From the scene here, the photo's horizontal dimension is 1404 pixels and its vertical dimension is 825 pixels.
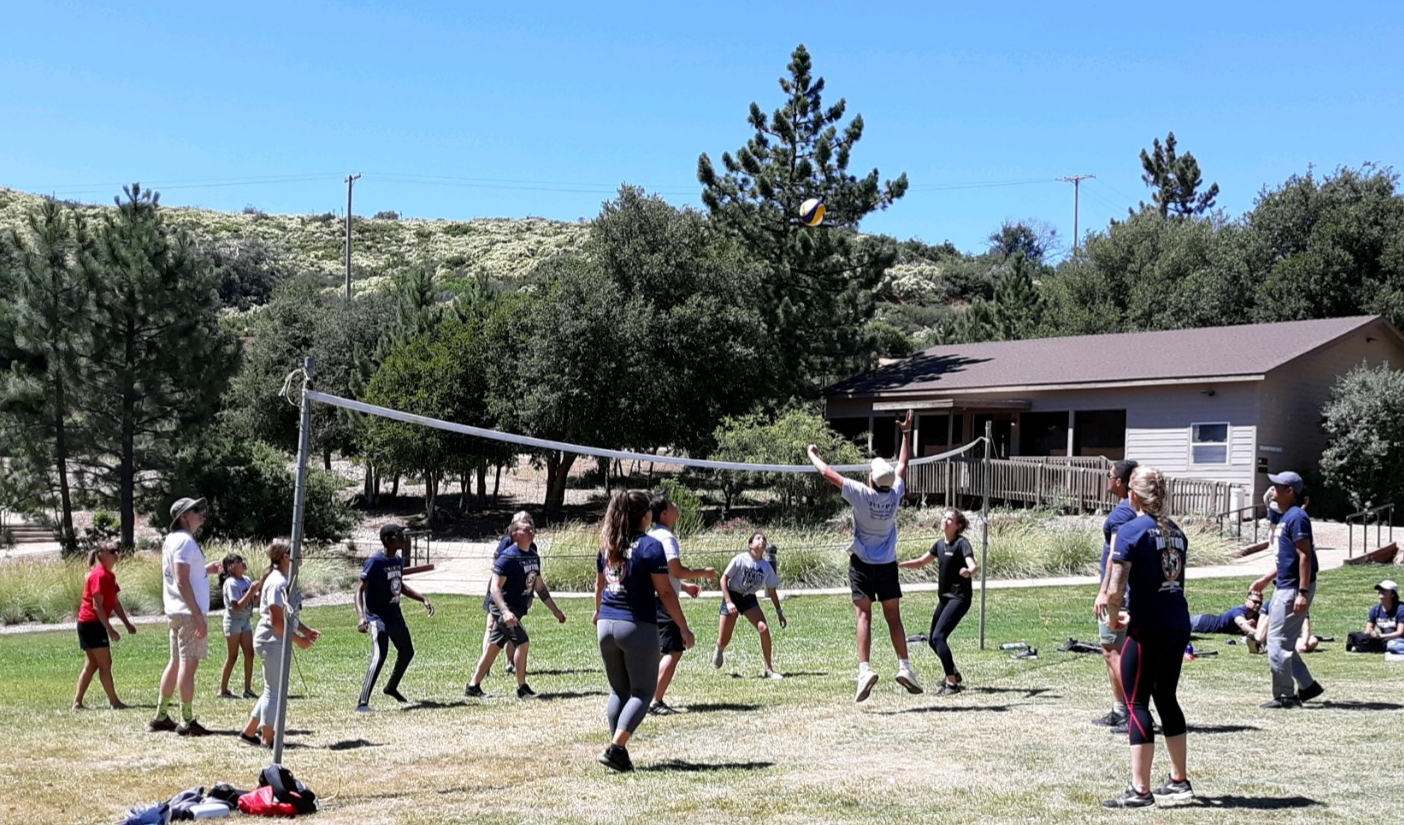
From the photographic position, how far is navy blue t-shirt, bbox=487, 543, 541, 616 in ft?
37.7

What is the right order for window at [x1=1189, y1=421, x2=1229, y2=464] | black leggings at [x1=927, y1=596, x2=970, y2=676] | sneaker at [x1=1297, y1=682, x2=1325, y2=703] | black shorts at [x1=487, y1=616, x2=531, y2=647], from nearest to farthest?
sneaker at [x1=1297, y1=682, x2=1325, y2=703] → black leggings at [x1=927, y1=596, x2=970, y2=676] → black shorts at [x1=487, y1=616, x2=531, y2=647] → window at [x1=1189, y1=421, x2=1229, y2=464]

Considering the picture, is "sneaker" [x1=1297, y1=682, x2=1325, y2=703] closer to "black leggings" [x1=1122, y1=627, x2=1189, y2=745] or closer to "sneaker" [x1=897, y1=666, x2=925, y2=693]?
"sneaker" [x1=897, y1=666, x2=925, y2=693]

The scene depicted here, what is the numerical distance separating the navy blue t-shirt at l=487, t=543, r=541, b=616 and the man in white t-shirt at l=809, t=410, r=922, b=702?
2.88m

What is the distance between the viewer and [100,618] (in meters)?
11.0

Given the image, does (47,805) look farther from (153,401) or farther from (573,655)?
(153,401)

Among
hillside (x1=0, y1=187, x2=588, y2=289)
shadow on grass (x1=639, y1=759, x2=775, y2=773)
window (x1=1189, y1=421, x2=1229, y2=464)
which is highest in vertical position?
hillside (x1=0, y1=187, x2=588, y2=289)

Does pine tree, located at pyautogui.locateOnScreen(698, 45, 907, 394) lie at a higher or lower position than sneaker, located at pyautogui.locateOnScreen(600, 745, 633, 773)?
higher

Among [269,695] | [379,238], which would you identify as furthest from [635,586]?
[379,238]

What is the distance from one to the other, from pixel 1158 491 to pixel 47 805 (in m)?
6.49

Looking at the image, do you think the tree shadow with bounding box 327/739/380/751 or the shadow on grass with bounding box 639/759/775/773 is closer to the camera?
the shadow on grass with bounding box 639/759/775/773

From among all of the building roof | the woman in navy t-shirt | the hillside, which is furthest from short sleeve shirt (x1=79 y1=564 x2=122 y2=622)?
the hillside

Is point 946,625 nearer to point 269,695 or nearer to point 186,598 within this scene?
point 269,695

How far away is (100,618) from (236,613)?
1145 mm

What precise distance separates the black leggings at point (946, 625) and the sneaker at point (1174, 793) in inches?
162
